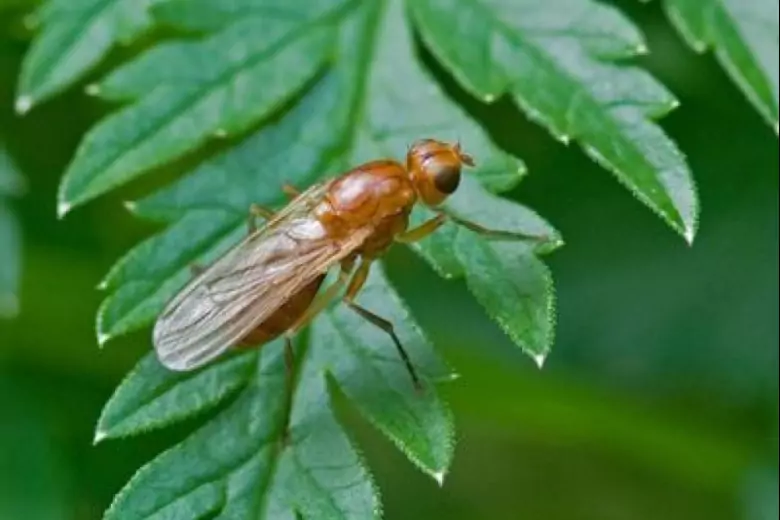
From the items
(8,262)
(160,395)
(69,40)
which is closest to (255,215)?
(160,395)

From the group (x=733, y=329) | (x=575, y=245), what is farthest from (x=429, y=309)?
(x=733, y=329)

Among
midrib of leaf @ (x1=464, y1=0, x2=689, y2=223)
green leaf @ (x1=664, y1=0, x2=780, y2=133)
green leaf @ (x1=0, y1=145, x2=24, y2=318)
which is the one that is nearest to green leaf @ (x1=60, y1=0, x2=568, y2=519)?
midrib of leaf @ (x1=464, y1=0, x2=689, y2=223)

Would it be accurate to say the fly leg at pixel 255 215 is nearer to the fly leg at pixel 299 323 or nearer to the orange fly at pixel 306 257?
the orange fly at pixel 306 257

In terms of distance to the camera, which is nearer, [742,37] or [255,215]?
[255,215]

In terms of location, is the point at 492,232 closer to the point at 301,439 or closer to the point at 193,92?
the point at 301,439

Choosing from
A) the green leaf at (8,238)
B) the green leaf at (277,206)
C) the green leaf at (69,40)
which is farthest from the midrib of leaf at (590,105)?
the green leaf at (8,238)

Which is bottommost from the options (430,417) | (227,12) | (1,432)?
(1,432)

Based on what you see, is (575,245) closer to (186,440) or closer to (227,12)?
(227,12)
